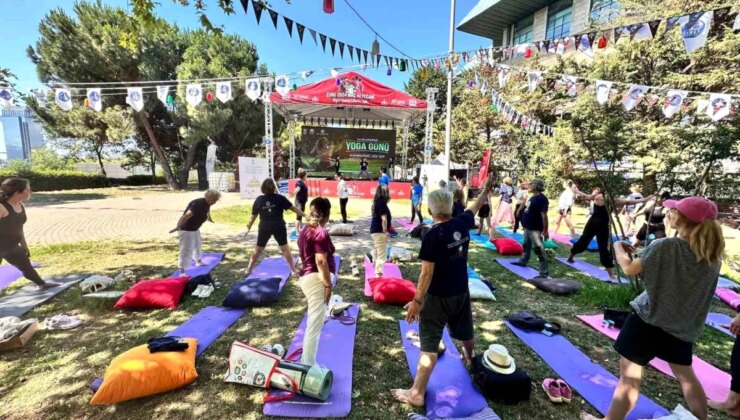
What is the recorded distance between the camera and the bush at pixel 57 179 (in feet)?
60.3

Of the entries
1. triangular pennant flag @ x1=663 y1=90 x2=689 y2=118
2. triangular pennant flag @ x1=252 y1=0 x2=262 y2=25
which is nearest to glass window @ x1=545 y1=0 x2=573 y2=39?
triangular pennant flag @ x1=663 y1=90 x2=689 y2=118

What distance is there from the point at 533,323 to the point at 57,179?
26.5 meters

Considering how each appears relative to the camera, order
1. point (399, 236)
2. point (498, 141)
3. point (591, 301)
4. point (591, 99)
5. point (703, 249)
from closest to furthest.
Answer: point (703, 249)
point (591, 301)
point (399, 236)
point (591, 99)
point (498, 141)

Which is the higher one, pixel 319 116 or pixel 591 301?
pixel 319 116

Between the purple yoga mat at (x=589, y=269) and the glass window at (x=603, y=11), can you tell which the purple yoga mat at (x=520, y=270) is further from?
the glass window at (x=603, y=11)

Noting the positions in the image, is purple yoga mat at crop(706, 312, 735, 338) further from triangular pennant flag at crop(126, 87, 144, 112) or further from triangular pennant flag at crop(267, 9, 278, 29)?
triangular pennant flag at crop(126, 87, 144, 112)

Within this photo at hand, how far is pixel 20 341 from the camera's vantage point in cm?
381

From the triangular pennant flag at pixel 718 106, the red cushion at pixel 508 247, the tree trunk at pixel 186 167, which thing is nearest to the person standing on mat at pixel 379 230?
the red cushion at pixel 508 247

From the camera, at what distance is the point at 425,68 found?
12.2 meters

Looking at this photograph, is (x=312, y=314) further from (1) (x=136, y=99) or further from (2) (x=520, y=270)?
(1) (x=136, y=99)

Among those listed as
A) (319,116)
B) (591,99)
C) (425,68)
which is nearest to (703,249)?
(425,68)

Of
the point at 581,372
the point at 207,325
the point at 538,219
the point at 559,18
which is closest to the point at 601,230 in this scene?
the point at 538,219

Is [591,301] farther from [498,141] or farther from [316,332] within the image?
[498,141]

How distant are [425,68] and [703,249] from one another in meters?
11.4
